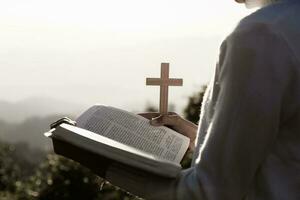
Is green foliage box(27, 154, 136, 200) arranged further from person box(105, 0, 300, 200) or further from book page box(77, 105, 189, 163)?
person box(105, 0, 300, 200)

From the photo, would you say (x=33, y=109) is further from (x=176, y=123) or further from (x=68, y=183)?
(x=176, y=123)

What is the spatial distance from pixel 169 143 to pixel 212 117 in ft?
1.76

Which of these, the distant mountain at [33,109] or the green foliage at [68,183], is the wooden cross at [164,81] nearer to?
the green foliage at [68,183]

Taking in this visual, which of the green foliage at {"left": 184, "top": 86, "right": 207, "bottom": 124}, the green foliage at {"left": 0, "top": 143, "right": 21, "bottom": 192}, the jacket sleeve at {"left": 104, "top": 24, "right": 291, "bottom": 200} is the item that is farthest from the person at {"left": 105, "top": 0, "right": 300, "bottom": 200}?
the green foliage at {"left": 0, "top": 143, "right": 21, "bottom": 192}

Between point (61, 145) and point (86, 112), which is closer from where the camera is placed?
point (61, 145)

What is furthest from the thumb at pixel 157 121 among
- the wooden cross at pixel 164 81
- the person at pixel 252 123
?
the person at pixel 252 123

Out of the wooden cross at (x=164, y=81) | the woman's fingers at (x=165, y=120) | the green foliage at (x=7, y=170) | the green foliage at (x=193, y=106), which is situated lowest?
the green foliage at (x=7, y=170)

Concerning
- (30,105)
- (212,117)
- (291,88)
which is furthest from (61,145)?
(30,105)

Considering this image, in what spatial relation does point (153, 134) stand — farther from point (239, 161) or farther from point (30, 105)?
point (30, 105)

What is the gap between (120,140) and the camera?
1.85 m

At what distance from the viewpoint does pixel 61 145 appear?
57.6 inches

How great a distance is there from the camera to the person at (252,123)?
4.37 ft

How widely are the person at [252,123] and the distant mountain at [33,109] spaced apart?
12738 centimetres

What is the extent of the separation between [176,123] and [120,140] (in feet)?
0.69
